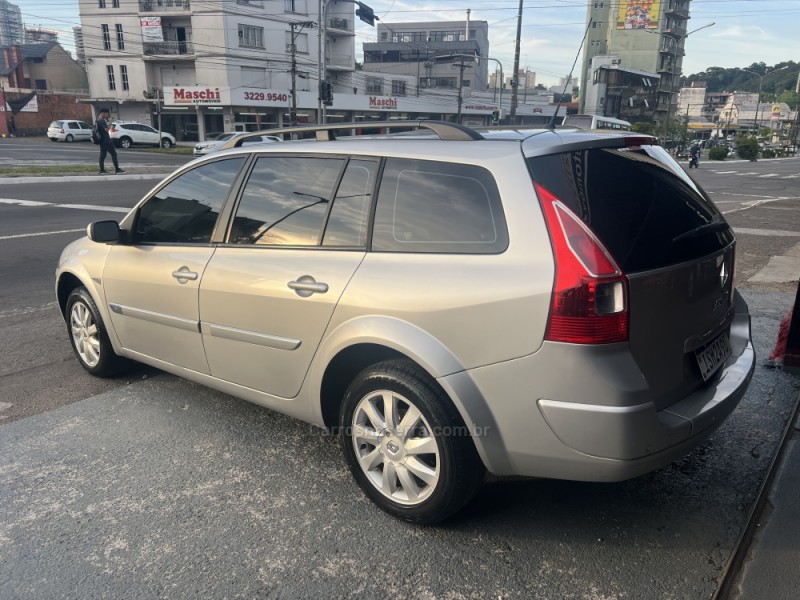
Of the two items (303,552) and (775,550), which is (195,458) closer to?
(303,552)

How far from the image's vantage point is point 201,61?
173ft

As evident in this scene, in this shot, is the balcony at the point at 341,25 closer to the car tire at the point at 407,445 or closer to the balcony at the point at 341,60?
the balcony at the point at 341,60

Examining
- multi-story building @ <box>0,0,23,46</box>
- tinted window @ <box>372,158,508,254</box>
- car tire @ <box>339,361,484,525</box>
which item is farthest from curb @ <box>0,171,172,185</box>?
multi-story building @ <box>0,0,23,46</box>

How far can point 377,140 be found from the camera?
123 inches

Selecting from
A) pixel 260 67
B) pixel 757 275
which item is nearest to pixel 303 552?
pixel 757 275

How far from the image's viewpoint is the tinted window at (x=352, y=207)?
3000 millimetres

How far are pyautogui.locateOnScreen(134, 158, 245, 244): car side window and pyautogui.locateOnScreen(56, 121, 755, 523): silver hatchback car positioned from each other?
0.11 meters

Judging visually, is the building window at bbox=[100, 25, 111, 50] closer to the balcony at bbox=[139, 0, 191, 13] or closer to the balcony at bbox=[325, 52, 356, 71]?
the balcony at bbox=[139, 0, 191, 13]

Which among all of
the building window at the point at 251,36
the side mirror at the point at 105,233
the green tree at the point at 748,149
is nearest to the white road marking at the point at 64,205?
the side mirror at the point at 105,233

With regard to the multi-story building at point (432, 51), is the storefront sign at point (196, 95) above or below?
below

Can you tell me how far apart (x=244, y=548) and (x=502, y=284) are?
1508 mm

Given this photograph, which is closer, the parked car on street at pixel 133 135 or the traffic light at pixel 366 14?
the traffic light at pixel 366 14

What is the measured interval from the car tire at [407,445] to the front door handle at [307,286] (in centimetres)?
44

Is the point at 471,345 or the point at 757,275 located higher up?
the point at 471,345
